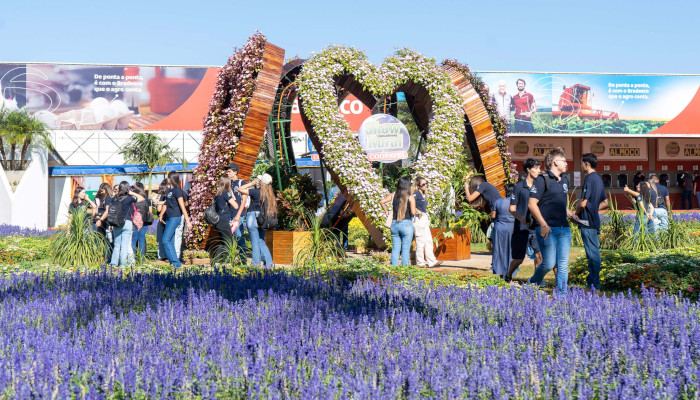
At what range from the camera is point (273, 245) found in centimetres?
1125

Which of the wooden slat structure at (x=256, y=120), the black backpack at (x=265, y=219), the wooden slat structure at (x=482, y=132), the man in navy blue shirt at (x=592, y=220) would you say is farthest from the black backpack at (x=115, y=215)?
the man in navy blue shirt at (x=592, y=220)

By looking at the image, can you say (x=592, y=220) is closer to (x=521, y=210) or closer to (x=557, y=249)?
(x=557, y=249)

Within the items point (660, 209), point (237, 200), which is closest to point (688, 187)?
point (660, 209)

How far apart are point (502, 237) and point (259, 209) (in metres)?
3.69

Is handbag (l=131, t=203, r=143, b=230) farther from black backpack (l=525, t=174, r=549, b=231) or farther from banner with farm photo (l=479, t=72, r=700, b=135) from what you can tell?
banner with farm photo (l=479, t=72, r=700, b=135)

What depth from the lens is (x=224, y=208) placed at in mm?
9320

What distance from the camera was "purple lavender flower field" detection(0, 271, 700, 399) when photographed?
120 inches

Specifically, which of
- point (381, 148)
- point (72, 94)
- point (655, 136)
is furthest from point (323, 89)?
point (72, 94)

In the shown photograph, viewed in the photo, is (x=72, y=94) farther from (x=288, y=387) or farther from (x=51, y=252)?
(x=288, y=387)

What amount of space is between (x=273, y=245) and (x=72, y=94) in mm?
29872

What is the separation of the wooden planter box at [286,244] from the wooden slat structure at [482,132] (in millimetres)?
3990

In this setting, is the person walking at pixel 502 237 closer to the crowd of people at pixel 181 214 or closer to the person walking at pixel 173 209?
the crowd of people at pixel 181 214

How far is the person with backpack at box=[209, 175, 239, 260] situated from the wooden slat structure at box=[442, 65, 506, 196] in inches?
208

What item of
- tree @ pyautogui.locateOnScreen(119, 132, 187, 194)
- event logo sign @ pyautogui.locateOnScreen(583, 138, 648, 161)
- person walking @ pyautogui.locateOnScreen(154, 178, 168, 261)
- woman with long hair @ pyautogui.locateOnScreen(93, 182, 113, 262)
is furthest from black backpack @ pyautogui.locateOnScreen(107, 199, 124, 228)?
event logo sign @ pyautogui.locateOnScreen(583, 138, 648, 161)
